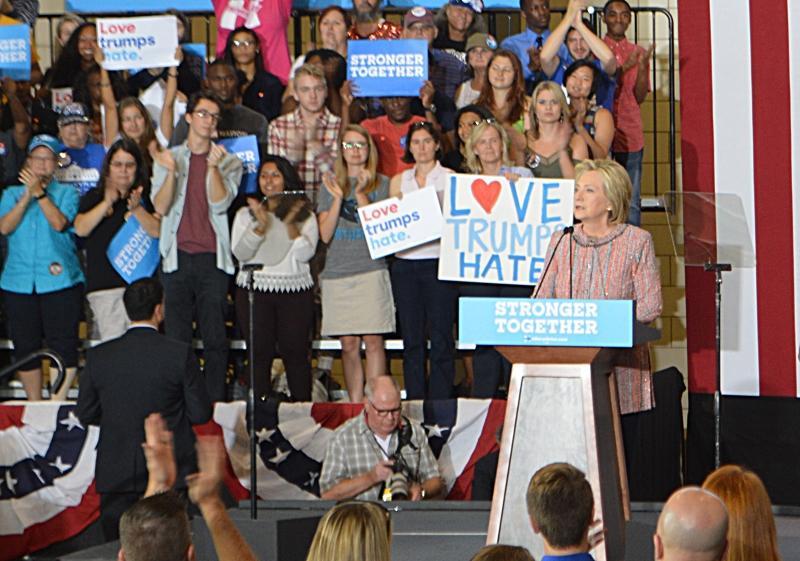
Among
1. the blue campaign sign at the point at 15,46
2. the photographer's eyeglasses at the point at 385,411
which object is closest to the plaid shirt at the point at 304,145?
the blue campaign sign at the point at 15,46

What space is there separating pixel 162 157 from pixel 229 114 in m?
0.51

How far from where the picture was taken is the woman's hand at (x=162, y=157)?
900 centimetres

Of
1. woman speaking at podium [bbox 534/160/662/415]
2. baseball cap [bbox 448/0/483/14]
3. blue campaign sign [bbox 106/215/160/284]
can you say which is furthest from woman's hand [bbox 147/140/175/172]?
woman speaking at podium [bbox 534/160/662/415]

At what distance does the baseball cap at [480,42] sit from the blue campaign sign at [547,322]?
4.53 m

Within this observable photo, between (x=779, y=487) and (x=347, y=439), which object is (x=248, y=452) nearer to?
(x=347, y=439)

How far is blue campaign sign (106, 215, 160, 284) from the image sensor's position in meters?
9.05

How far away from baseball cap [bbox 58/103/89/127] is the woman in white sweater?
4.95ft

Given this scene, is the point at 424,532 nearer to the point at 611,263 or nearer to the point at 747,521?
the point at 611,263

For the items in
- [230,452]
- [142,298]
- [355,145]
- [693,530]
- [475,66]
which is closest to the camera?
[693,530]

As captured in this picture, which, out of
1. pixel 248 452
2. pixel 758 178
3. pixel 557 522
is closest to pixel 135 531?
pixel 557 522

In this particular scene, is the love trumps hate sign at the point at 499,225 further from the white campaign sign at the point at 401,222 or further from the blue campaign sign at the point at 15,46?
the blue campaign sign at the point at 15,46

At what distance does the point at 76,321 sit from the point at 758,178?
444cm

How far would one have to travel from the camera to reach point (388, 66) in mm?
8922

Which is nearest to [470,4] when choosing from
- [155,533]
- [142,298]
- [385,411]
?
[385,411]
